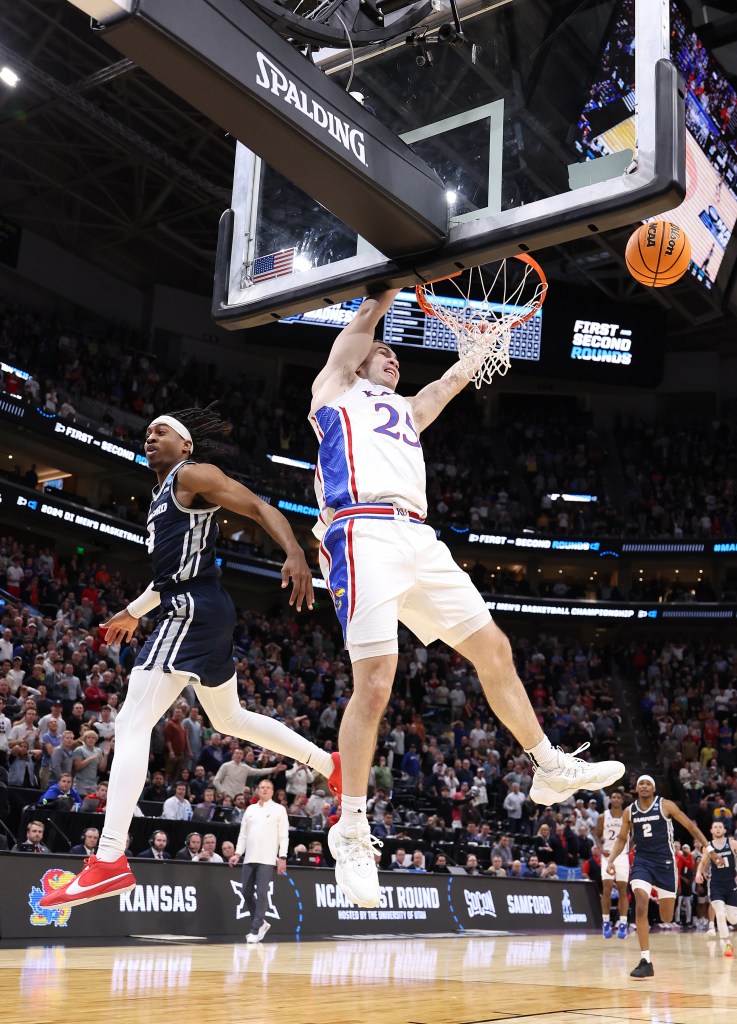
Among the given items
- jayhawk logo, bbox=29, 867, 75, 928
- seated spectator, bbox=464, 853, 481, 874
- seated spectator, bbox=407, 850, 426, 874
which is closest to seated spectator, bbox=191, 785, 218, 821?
jayhawk logo, bbox=29, 867, 75, 928

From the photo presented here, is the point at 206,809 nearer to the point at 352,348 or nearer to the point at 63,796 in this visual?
the point at 63,796

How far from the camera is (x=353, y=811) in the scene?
424 cm

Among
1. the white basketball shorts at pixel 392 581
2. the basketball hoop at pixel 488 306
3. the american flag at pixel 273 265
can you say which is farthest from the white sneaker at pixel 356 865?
the american flag at pixel 273 265

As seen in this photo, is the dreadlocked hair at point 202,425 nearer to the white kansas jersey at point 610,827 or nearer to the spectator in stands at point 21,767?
the spectator in stands at point 21,767

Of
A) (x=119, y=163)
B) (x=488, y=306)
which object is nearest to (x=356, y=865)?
(x=488, y=306)

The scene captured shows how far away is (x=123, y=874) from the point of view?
4.75 metres

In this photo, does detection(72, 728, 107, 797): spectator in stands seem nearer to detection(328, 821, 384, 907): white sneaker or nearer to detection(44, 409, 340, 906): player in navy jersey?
detection(44, 409, 340, 906): player in navy jersey

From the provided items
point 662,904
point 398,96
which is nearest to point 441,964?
point 662,904

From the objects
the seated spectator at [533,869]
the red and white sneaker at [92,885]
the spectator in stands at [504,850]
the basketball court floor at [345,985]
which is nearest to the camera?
the basketball court floor at [345,985]

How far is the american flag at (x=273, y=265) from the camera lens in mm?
5336

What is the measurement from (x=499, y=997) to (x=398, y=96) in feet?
14.5

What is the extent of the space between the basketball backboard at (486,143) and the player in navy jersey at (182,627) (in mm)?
853

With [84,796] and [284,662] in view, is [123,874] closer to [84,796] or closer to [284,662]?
[84,796]

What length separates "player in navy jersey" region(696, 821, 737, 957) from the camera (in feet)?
43.7
